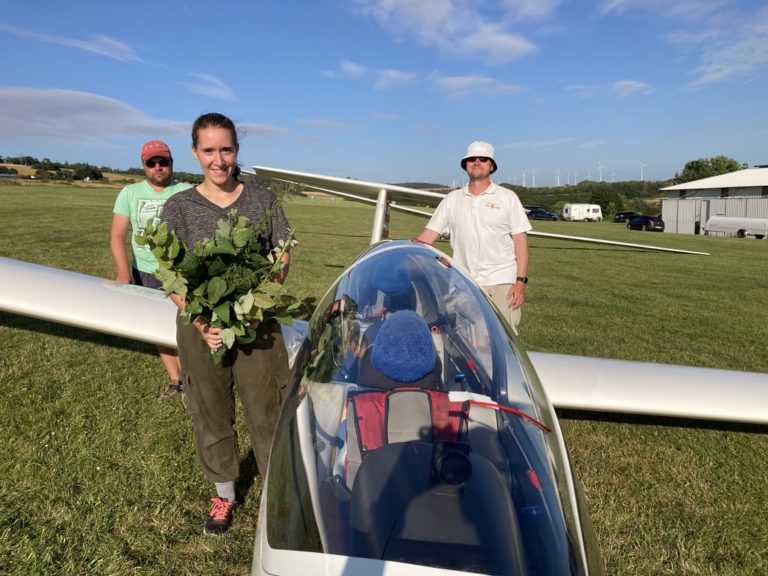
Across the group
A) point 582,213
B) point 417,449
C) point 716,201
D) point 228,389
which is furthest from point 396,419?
point 582,213

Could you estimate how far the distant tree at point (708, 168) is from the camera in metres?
78.1

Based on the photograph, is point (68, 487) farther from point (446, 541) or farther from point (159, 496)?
point (446, 541)

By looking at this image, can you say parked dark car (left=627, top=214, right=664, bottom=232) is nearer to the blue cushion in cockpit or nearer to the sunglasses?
the sunglasses

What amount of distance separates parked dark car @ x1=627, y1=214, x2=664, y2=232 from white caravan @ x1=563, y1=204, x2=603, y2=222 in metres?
15.0

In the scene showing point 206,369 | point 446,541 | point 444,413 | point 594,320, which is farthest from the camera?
point 594,320

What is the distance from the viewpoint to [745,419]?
3.76 meters

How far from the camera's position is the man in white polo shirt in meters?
4.60

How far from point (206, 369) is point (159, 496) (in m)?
1.12

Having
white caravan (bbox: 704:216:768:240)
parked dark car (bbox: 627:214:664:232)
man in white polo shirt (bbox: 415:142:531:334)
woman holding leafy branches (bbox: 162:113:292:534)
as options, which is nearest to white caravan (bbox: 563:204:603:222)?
parked dark car (bbox: 627:214:664:232)

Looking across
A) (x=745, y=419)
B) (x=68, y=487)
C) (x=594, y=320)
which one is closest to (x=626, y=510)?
(x=745, y=419)

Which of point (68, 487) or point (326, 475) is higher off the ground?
point (326, 475)

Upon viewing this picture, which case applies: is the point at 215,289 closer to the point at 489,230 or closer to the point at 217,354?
the point at 217,354

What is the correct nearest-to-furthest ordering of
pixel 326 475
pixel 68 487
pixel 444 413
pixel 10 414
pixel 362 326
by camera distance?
pixel 326 475 < pixel 444 413 < pixel 362 326 < pixel 68 487 < pixel 10 414

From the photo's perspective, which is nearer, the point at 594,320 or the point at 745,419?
the point at 745,419
